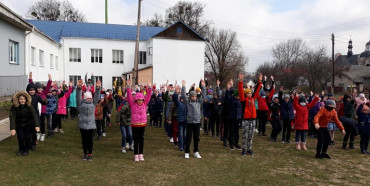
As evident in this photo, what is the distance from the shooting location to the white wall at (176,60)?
30.7 meters

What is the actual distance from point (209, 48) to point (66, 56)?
2285 cm

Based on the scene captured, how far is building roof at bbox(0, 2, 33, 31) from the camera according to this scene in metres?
13.4

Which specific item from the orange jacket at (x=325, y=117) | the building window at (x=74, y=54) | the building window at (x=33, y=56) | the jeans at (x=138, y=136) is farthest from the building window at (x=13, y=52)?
the orange jacket at (x=325, y=117)

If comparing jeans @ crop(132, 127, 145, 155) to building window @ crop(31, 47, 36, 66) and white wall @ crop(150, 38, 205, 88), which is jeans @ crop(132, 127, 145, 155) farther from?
white wall @ crop(150, 38, 205, 88)

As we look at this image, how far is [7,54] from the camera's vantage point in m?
15.2


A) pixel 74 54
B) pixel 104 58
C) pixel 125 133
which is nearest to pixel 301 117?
pixel 125 133

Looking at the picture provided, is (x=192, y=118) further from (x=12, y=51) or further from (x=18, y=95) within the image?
(x=12, y=51)

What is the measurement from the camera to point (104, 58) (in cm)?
3369

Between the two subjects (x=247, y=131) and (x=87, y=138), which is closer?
(x=87, y=138)

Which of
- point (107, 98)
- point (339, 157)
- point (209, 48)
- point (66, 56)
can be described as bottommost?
point (339, 157)

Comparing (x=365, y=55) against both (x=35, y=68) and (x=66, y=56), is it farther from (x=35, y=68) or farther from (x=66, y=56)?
(x=35, y=68)

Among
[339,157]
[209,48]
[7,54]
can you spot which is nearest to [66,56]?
[7,54]

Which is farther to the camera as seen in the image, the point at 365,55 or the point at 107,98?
the point at 365,55

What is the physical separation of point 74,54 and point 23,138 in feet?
91.3
